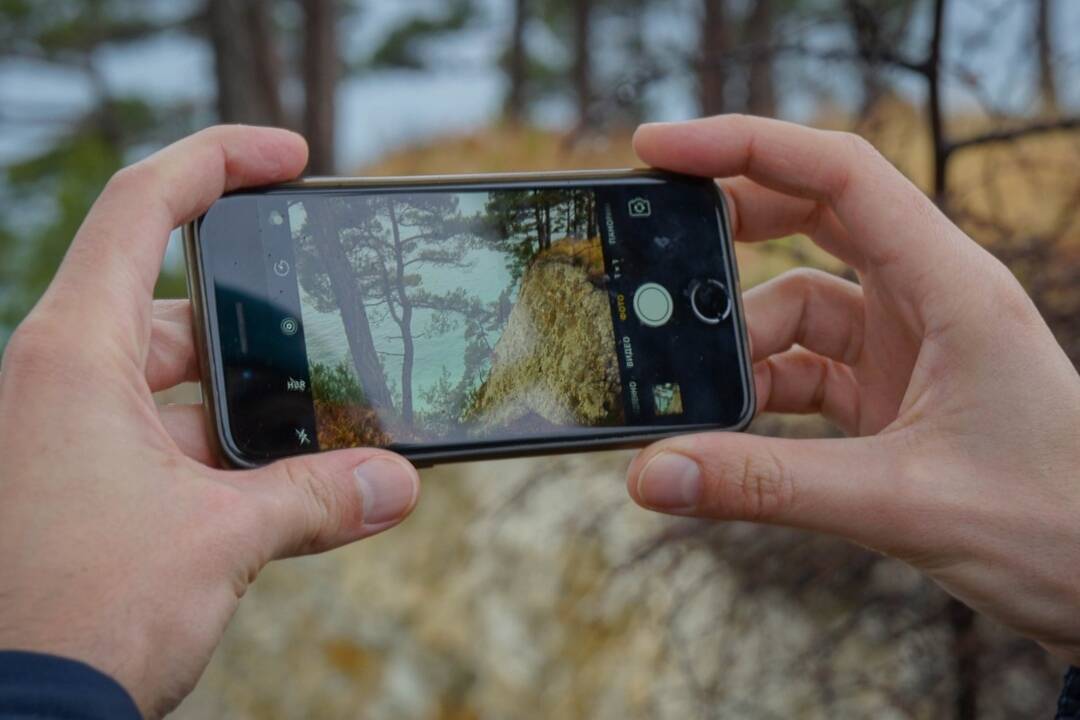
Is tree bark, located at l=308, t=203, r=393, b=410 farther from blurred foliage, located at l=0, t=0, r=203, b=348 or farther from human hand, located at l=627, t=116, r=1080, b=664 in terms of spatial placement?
blurred foliage, located at l=0, t=0, r=203, b=348

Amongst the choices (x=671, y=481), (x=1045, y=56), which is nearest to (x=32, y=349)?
(x=671, y=481)

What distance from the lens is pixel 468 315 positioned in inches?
55.3

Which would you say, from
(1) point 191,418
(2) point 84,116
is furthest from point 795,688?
(2) point 84,116

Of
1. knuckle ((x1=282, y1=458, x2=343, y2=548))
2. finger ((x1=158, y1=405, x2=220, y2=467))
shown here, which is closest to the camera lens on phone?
knuckle ((x1=282, y1=458, x2=343, y2=548))

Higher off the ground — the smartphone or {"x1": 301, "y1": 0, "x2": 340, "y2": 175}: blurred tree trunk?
{"x1": 301, "y1": 0, "x2": 340, "y2": 175}: blurred tree trunk

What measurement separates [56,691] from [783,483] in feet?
2.57

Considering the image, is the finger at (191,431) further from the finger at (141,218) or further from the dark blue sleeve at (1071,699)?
the dark blue sleeve at (1071,699)

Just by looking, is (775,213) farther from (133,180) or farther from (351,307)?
(133,180)

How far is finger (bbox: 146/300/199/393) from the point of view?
1.33 m

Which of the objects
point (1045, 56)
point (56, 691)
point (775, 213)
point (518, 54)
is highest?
point (518, 54)

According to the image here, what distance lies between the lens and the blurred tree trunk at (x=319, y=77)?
7516 mm

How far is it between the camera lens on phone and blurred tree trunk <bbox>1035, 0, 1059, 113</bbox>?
100 centimetres

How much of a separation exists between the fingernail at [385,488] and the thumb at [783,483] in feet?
0.93

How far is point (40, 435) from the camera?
3.24ft
